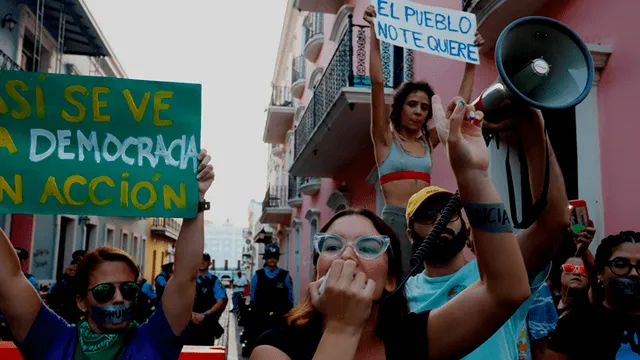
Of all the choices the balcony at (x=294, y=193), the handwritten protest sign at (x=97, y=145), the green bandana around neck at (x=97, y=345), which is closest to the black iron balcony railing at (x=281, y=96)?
the balcony at (x=294, y=193)

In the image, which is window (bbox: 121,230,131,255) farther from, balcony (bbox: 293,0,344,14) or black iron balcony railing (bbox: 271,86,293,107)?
balcony (bbox: 293,0,344,14)

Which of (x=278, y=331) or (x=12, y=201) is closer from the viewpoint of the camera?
(x=278, y=331)

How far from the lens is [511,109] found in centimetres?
162

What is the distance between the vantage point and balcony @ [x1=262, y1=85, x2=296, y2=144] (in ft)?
81.0

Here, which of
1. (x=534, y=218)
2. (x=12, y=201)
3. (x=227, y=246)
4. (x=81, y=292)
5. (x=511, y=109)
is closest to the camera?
(x=511, y=109)

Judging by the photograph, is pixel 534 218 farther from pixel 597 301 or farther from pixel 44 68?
pixel 44 68

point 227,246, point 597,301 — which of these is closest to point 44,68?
point 597,301

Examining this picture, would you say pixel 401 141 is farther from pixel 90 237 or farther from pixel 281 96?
pixel 281 96

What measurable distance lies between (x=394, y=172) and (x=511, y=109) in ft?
6.01

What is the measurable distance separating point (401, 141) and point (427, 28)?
71 centimetres

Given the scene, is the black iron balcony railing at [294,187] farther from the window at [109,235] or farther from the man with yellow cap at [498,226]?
the man with yellow cap at [498,226]

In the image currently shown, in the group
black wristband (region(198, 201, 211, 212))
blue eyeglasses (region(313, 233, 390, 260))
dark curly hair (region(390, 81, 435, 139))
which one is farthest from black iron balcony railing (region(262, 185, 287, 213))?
blue eyeglasses (region(313, 233, 390, 260))

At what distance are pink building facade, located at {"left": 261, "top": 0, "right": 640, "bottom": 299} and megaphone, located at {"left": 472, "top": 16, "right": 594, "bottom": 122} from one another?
28cm

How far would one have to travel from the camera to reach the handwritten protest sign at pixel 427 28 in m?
3.21
